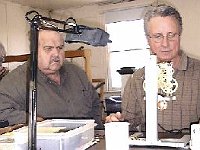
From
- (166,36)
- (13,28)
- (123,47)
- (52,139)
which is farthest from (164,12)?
(13,28)

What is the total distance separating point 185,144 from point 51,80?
1131 mm

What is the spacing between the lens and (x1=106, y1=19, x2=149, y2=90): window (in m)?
5.23

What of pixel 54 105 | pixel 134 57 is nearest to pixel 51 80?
pixel 54 105

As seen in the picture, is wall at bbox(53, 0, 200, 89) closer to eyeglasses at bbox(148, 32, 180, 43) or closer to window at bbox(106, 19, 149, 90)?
window at bbox(106, 19, 149, 90)

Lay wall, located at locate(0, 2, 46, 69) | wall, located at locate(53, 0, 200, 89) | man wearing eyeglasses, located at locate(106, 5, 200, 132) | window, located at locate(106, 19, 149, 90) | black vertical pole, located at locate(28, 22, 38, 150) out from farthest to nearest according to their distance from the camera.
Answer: window, located at locate(106, 19, 149, 90)
wall, located at locate(0, 2, 46, 69)
wall, located at locate(53, 0, 200, 89)
man wearing eyeglasses, located at locate(106, 5, 200, 132)
black vertical pole, located at locate(28, 22, 38, 150)

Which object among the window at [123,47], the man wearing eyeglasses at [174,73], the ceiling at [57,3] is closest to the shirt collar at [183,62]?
the man wearing eyeglasses at [174,73]

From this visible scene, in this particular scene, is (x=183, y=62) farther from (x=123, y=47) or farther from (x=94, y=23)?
(x=94, y=23)

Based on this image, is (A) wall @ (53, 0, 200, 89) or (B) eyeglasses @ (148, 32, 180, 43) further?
(A) wall @ (53, 0, 200, 89)

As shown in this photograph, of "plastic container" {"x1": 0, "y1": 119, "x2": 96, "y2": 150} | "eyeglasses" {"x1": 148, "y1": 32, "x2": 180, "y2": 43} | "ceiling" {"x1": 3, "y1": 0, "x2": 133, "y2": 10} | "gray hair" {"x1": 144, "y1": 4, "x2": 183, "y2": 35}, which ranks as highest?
"ceiling" {"x1": 3, "y1": 0, "x2": 133, "y2": 10}

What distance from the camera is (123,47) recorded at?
17.5 ft

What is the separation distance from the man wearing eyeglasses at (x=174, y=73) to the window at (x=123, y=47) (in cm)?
360

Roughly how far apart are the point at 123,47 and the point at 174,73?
3815mm

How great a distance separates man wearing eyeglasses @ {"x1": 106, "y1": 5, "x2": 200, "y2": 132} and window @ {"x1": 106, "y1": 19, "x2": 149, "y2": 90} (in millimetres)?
3598

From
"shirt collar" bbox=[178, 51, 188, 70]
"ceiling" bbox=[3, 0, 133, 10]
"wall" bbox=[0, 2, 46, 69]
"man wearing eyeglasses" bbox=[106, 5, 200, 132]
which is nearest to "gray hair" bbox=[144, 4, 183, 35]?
"man wearing eyeglasses" bbox=[106, 5, 200, 132]
